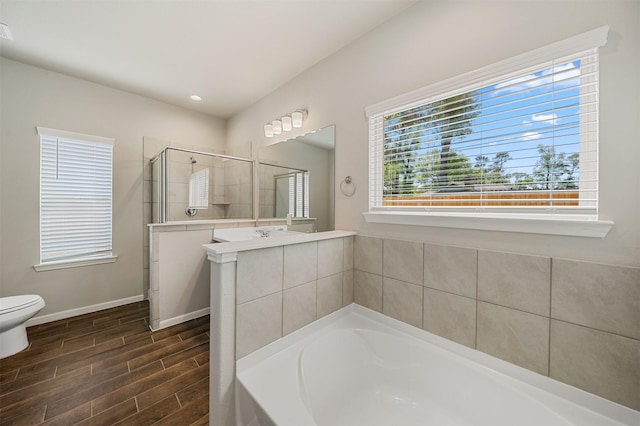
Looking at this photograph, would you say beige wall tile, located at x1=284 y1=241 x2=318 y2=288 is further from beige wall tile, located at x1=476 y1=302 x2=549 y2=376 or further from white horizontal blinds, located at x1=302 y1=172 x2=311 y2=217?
beige wall tile, located at x1=476 y1=302 x2=549 y2=376

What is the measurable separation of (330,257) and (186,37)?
2098mm

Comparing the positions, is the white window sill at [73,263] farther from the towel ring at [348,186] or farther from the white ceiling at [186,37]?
the towel ring at [348,186]

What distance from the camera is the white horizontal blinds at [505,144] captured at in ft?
3.51

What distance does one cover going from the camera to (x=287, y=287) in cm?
146

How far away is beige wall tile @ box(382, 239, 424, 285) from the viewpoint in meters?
1.55

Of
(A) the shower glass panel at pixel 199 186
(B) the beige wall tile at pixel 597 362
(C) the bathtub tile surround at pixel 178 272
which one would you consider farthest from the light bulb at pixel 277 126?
(B) the beige wall tile at pixel 597 362

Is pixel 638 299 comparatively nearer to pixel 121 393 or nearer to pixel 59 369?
pixel 121 393

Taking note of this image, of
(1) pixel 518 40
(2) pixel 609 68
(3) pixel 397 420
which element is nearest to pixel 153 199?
(3) pixel 397 420

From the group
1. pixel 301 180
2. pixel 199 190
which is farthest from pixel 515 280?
pixel 199 190

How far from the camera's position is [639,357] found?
0.94 metres

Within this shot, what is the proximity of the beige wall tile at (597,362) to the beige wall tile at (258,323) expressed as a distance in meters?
1.38

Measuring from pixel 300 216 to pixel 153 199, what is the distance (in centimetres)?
208

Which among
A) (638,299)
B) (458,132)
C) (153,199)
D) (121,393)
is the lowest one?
(121,393)

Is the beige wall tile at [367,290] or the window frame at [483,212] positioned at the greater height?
the window frame at [483,212]
